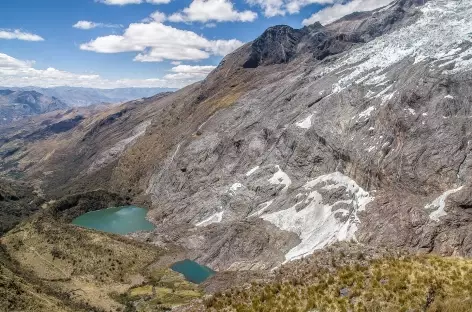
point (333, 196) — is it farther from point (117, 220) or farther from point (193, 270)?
point (117, 220)

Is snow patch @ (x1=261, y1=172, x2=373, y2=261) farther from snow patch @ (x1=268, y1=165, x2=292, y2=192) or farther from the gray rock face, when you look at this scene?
snow patch @ (x1=268, y1=165, x2=292, y2=192)

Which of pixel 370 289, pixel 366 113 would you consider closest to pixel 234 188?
pixel 366 113

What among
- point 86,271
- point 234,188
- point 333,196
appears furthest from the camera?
point 234,188

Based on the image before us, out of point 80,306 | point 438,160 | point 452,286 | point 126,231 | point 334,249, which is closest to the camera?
point 452,286

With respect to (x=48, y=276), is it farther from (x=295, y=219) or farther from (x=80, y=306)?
(x=295, y=219)

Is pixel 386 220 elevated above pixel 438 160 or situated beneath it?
situated beneath

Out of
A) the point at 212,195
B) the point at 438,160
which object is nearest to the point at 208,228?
the point at 212,195

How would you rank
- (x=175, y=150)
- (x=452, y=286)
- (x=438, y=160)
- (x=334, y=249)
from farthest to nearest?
1. (x=175, y=150)
2. (x=438, y=160)
3. (x=334, y=249)
4. (x=452, y=286)

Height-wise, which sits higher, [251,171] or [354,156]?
[354,156]
